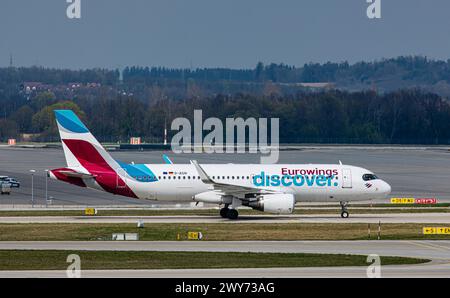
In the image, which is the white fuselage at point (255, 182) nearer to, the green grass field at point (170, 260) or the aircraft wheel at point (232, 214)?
the aircraft wheel at point (232, 214)

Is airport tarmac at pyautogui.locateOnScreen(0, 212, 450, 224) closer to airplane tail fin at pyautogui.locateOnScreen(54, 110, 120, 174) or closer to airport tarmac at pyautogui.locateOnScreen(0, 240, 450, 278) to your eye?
airplane tail fin at pyautogui.locateOnScreen(54, 110, 120, 174)

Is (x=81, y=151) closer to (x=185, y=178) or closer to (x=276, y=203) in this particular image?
(x=185, y=178)

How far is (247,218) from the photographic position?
71.8 m

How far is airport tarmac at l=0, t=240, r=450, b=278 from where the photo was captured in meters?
42.1

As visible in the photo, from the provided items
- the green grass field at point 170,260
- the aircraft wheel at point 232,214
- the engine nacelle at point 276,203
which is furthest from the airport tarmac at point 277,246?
the aircraft wheel at point 232,214

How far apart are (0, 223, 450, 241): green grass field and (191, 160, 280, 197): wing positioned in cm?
430

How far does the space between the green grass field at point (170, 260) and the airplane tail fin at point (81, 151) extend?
21605 millimetres

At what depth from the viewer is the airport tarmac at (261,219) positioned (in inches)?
2714

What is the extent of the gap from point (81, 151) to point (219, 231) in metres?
15.0
